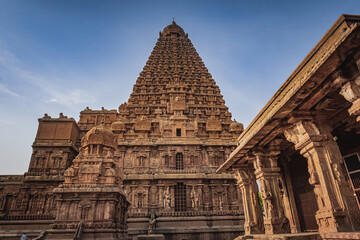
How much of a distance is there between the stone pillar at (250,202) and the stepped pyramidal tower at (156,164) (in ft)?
21.7

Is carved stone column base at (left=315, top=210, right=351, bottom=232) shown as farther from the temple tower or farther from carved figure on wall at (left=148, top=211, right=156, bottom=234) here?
the temple tower

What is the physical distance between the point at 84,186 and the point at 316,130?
35.6 feet

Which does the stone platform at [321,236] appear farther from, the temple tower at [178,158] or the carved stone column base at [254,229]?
the temple tower at [178,158]

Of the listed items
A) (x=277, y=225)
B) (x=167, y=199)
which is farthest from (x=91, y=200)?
(x=167, y=199)

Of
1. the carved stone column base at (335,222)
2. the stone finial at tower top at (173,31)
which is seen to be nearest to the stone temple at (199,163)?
the carved stone column base at (335,222)

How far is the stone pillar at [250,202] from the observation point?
33.0 feet

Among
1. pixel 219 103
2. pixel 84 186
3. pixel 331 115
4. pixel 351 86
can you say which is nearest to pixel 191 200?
pixel 84 186

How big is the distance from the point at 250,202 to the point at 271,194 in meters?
2.19

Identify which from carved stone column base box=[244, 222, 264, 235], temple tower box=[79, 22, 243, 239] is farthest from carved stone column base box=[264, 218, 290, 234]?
temple tower box=[79, 22, 243, 239]

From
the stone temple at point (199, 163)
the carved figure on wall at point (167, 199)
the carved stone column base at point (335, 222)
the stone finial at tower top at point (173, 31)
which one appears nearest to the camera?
the carved stone column base at point (335, 222)

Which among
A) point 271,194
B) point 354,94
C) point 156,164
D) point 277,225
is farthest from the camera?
point 156,164

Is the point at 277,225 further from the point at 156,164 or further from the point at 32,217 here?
the point at 32,217

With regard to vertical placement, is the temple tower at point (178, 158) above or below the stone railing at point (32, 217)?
above

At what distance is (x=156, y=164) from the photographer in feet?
78.2
